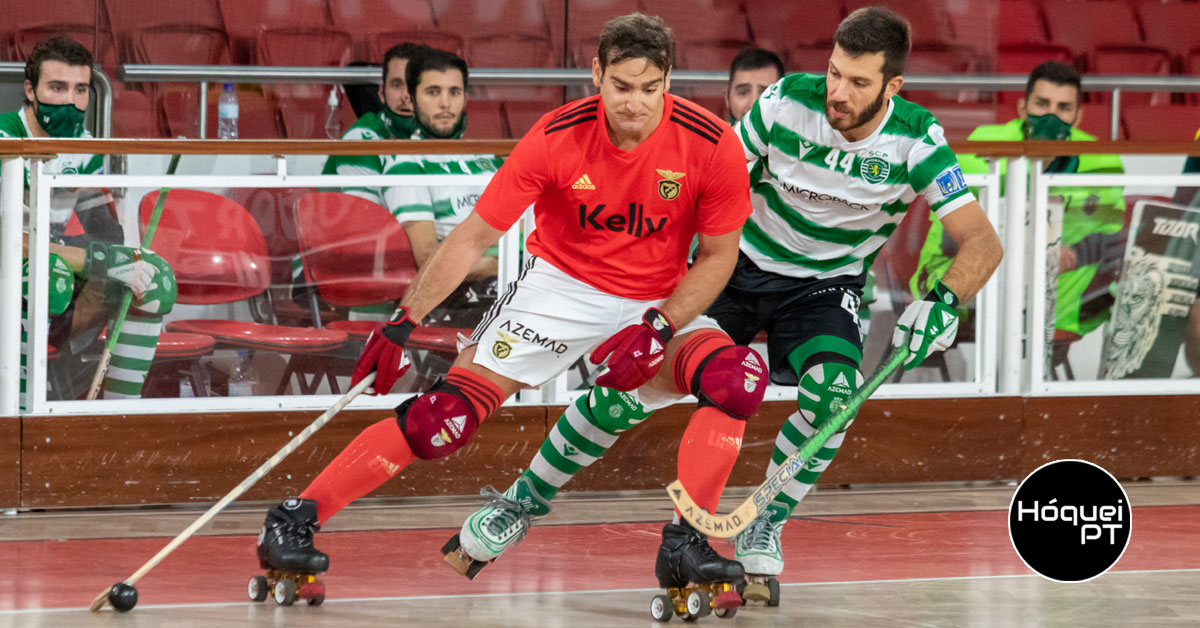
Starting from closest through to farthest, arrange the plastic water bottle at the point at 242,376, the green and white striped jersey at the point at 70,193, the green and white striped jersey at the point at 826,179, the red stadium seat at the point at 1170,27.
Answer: the green and white striped jersey at the point at 826,179 < the green and white striped jersey at the point at 70,193 < the plastic water bottle at the point at 242,376 < the red stadium seat at the point at 1170,27

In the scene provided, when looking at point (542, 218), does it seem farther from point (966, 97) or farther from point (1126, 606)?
point (966, 97)

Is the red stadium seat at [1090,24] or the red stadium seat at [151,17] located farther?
the red stadium seat at [1090,24]

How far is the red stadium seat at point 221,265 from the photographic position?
13.8 feet

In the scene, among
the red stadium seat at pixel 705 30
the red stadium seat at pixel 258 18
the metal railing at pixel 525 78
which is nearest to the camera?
the metal railing at pixel 525 78

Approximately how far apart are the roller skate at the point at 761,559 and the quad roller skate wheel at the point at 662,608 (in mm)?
184

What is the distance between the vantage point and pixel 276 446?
167 inches

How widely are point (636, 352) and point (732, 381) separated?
0.21 m

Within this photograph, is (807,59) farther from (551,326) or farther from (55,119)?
(551,326)

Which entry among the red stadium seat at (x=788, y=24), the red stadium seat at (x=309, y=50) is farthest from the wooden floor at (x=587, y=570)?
the red stadium seat at (x=788, y=24)

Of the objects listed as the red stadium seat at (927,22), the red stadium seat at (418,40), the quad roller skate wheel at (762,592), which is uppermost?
the red stadium seat at (927,22)

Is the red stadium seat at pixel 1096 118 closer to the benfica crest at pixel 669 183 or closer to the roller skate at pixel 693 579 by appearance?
the benfica crest at pixel 669 183

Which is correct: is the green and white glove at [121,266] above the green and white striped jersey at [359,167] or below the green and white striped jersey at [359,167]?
below

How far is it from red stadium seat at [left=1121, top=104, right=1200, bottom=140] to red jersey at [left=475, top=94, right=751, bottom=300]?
540cm

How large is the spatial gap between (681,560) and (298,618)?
76 cm
